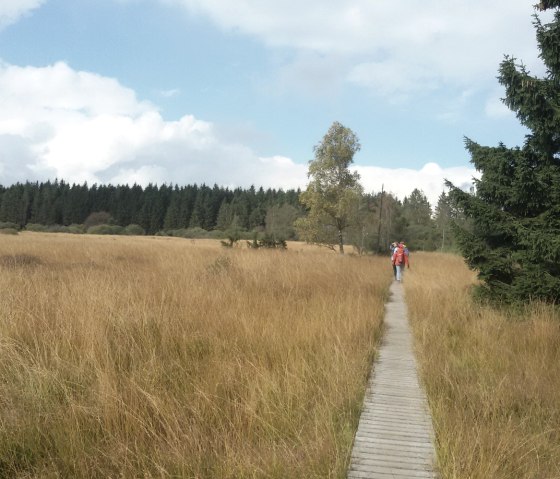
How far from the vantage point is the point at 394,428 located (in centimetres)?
348

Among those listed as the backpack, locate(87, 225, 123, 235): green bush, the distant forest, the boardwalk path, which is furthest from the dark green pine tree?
locate(87, 225, 123, 235): green bush

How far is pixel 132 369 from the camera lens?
14.0ft

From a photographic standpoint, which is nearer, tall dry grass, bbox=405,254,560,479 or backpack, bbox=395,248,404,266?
tall dry grass, bbox=405,254,560,479

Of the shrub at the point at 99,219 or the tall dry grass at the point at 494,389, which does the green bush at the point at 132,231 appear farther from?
the tall dry grass at the point at 494,389

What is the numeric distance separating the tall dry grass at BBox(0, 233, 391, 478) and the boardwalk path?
14 cm

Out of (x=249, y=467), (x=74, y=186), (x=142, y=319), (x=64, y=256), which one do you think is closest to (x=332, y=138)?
(x=64, y=256)

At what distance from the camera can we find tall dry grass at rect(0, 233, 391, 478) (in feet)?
9.57

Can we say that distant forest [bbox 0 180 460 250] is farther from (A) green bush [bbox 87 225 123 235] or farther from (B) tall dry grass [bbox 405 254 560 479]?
(B) tall dry grass [bbox 405 254 560 479]

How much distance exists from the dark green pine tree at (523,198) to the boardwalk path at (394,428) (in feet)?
11.4

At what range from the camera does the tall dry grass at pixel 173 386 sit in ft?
9.57

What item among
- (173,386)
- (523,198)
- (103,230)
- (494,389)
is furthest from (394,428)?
(103,230)

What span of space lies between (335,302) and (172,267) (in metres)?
6.86

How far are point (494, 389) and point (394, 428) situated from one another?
1.27 metres

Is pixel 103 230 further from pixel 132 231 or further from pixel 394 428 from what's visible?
pixel 394 428
